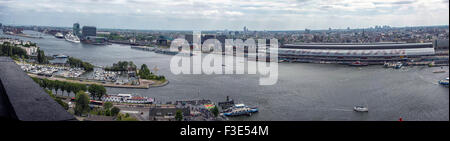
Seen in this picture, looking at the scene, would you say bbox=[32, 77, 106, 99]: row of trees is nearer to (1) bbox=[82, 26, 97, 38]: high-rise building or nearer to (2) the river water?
(2) the river water

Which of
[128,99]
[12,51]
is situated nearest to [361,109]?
[128,99]

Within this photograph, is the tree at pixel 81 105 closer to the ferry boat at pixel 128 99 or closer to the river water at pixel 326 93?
the ferry boat at pixel 128 99

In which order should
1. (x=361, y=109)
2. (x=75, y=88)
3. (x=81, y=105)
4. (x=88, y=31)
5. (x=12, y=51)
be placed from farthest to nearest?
(x=88, y=31) < (x=12, y=51) < (x=75, y=88) < (x=361, y=109) < (x=81, y=105)

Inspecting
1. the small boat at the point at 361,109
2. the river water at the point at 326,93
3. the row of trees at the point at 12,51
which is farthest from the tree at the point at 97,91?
the row of trees at the point at 12,51

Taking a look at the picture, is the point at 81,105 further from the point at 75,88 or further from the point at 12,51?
the point at 12,51

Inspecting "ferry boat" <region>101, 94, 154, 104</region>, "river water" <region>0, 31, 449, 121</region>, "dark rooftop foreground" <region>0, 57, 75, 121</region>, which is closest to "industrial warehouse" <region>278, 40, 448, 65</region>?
"river water" <region>0, 31, 449, 121</region>
